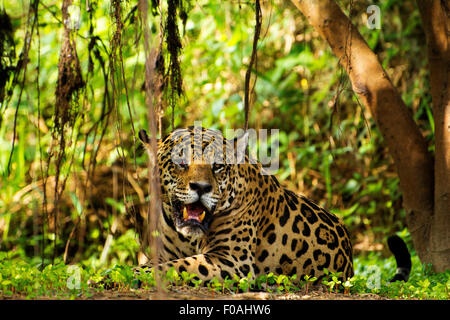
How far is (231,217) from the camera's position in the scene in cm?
514

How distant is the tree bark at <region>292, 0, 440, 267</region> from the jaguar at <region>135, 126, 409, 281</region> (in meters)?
1.08

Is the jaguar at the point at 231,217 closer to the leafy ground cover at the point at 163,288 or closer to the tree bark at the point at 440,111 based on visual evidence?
the leafy ground cover at the point at 163,288

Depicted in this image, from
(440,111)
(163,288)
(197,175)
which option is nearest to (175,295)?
(163,288)

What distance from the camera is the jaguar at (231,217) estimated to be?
193 inches

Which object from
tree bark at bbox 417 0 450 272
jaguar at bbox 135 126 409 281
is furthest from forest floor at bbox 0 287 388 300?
tree bark at bbox 417 0 450 272

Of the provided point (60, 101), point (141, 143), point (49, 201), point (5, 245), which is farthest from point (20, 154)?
point (60, 101)

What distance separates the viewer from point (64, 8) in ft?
13.9

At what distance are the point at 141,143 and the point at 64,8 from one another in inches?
70.7

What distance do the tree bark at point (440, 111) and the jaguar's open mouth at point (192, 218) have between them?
7.89 ft

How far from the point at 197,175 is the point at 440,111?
2.58 metres

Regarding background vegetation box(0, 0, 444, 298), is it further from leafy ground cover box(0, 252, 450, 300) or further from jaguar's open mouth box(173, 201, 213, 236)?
leafy ground cover box(0, 252, 450, 300)

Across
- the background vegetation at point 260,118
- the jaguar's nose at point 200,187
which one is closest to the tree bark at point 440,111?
the jaguar's nose at point 200,187

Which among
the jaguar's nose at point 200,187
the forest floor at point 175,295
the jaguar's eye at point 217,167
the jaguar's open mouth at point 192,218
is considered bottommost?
the forest floor at point 175,295
